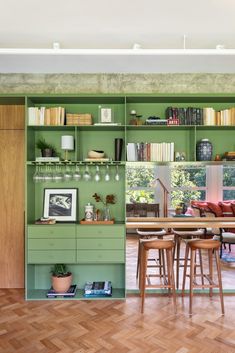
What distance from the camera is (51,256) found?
363 cm

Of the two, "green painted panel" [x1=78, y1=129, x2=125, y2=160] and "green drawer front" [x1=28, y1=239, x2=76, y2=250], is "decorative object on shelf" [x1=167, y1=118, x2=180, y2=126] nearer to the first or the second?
"green painted panel" [x1=78, y1=129, x2=125, y2=160]

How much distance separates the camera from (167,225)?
12.5 feet

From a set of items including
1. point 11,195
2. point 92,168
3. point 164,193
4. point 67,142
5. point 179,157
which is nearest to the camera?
point 67,142

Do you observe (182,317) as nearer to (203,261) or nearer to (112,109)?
(203,261)

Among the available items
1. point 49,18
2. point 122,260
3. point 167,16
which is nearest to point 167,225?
point 122,260

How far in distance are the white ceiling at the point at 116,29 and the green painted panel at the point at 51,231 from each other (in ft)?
6.97

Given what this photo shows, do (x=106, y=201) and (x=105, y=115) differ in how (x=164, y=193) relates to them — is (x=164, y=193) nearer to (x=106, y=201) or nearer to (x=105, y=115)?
(x=106, y=201)

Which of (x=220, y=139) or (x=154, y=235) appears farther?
(x=220, y=139)

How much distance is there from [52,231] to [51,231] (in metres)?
0.01

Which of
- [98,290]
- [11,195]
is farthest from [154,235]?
[11,195]

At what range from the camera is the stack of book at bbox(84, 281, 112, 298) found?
3686mm

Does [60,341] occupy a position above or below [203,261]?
below

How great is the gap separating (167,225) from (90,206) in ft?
3.44

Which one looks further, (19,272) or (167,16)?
(19,272)
